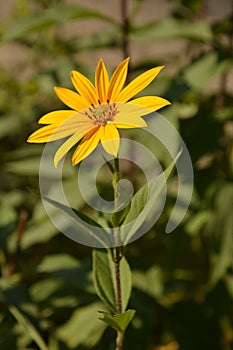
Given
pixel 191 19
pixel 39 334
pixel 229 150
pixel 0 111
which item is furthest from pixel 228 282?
pixel 0 111

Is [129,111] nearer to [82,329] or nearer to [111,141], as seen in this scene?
[111,141]

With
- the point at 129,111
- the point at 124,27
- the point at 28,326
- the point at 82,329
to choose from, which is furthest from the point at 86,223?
the point at 124,27

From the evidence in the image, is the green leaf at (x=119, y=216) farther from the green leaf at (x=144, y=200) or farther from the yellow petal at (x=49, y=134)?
the yellow petal at (x=49, y=134)

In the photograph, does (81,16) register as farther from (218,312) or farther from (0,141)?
(0,141)

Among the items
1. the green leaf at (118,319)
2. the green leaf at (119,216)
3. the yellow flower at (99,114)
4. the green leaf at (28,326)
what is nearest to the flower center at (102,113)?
the yellow flower at (99,114)

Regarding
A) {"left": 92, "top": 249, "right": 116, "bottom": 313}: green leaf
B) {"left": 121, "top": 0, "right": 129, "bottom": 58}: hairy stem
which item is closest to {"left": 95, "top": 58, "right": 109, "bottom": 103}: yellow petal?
{"left": 92, "top": 249, "right": 116, "bottom": 313}: green leaf

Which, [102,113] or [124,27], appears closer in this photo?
[102,113]
